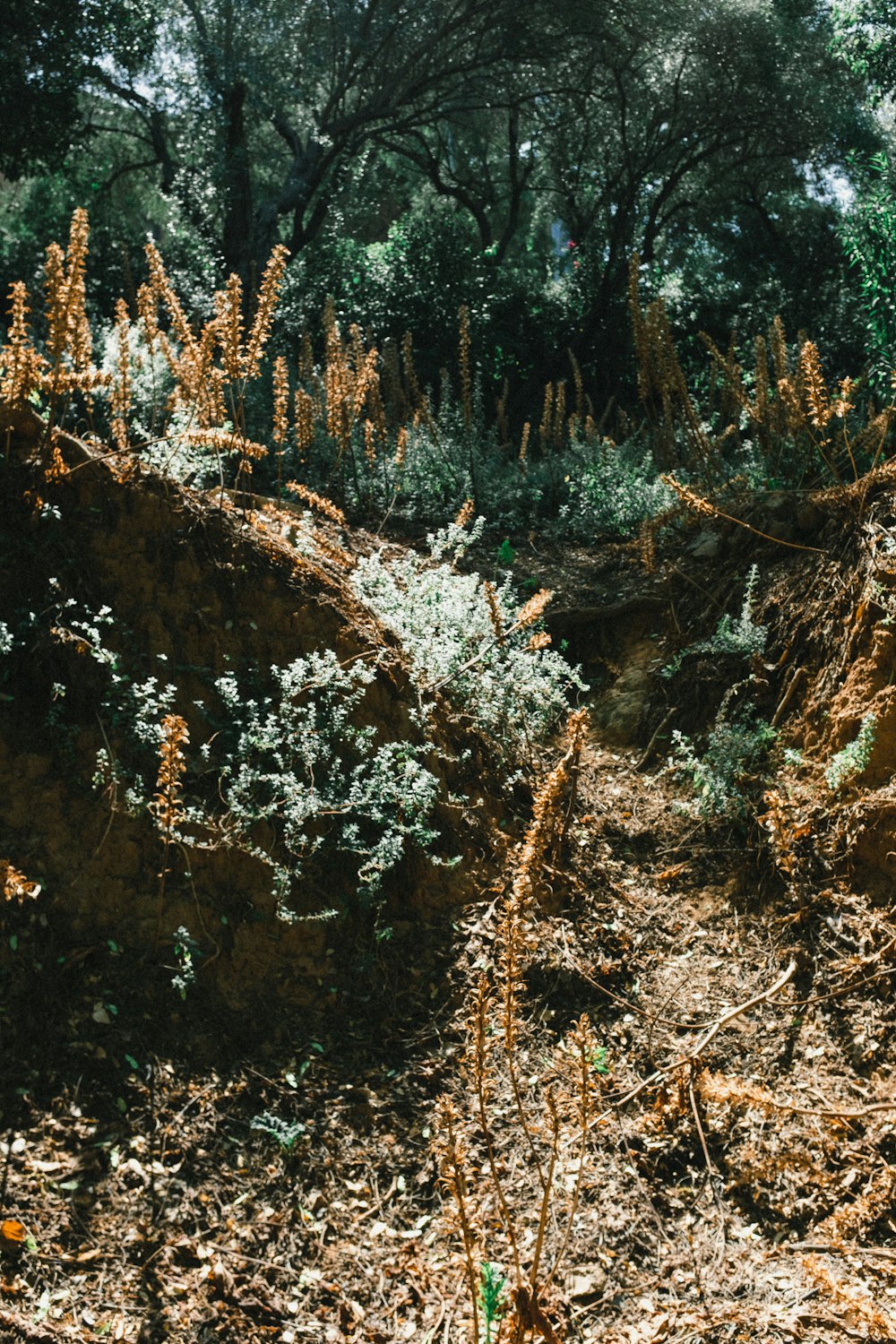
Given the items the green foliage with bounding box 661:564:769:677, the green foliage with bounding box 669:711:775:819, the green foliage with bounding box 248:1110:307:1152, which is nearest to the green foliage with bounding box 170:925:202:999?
the green foliage with bounding box 248:1110:307:1152

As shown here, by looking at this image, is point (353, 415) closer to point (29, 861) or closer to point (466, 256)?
point (29, 861)

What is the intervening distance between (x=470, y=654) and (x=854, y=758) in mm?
1579

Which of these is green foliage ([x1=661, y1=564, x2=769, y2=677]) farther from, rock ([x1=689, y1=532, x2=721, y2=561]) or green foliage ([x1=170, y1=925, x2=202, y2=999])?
green foliage ([x1=170, y1=925, x2=202, y2=999])

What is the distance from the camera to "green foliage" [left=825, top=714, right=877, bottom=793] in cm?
369

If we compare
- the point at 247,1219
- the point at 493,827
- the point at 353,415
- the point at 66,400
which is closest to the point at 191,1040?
the point at 247,1219

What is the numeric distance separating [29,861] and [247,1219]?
1.14 m

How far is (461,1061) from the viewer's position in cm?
212

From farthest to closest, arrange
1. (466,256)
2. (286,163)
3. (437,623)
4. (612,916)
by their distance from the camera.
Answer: (286,163), (466,256), (437,623), (612,916)

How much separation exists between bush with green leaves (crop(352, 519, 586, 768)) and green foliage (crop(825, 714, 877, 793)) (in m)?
1.09

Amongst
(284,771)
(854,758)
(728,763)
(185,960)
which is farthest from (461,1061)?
(728,763)

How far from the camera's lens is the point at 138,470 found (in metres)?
3.75

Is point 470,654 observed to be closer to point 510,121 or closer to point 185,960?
point 185,960

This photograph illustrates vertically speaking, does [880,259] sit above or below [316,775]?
above

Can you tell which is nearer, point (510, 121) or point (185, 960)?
point (185, 960)
